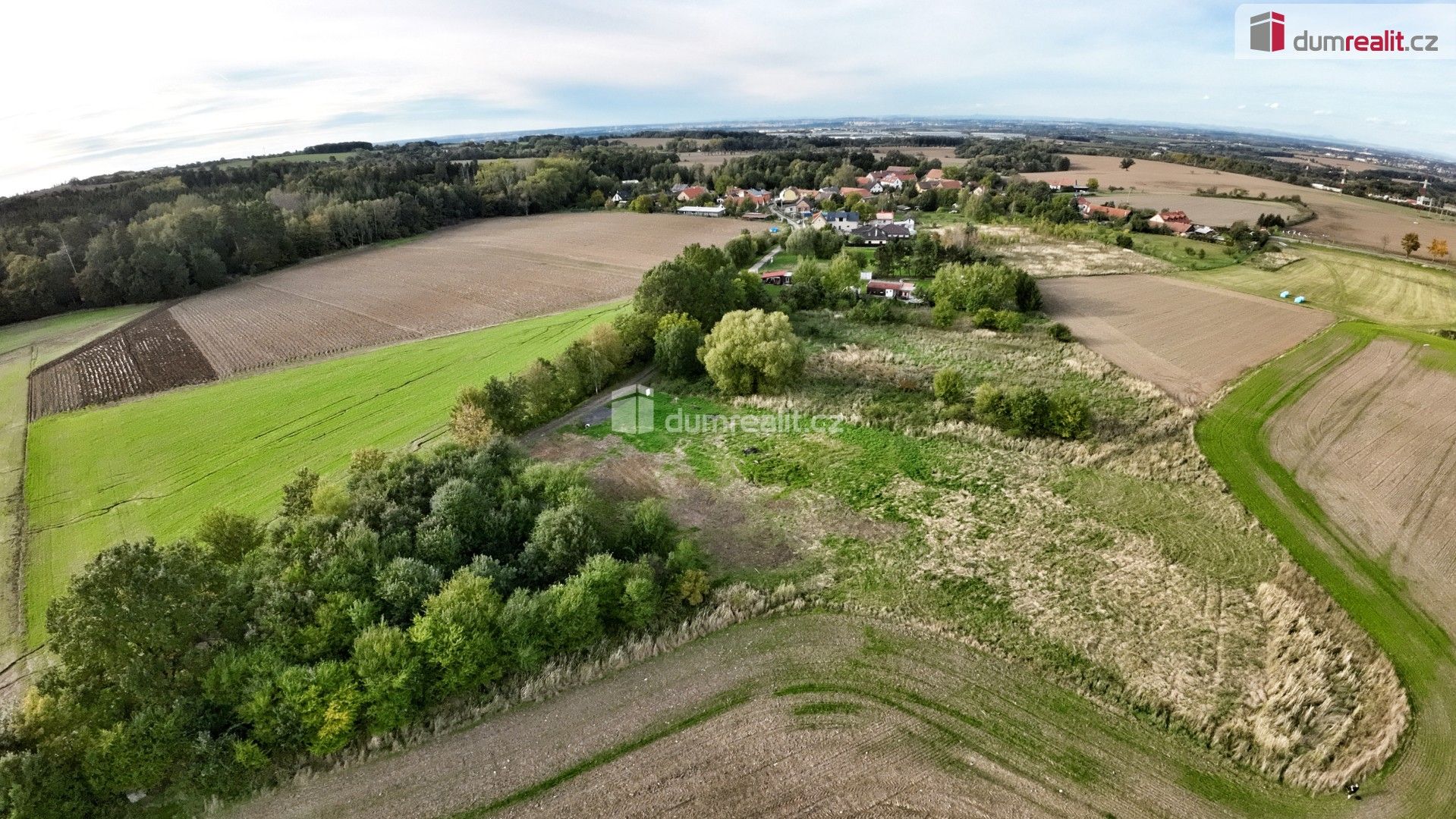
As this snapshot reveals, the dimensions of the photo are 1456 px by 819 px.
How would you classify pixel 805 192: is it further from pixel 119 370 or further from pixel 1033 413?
pixel 119 370

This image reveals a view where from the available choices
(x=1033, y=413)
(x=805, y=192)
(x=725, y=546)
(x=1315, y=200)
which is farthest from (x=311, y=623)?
(x=1315, y=200)

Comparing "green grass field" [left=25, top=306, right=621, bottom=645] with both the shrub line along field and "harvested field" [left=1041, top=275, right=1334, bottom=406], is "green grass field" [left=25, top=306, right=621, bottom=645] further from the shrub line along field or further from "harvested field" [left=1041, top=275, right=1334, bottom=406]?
"harvested field" [left=1041, top=275, right=1334, bottom=406]

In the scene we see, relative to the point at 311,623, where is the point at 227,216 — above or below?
above

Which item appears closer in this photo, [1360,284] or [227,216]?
[1360,284]

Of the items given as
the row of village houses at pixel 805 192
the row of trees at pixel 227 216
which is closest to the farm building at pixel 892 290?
the row of village houses at pixel 805 192

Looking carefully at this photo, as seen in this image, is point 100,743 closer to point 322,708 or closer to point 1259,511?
point 322,708

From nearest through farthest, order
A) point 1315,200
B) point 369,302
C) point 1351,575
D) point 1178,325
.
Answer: point 1351,575 → point 1178,325 → point 369,302 → point 1315,200

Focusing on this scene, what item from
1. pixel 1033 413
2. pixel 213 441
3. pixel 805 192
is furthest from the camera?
pixel 805 192
